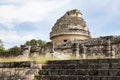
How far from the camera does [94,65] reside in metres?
11.1

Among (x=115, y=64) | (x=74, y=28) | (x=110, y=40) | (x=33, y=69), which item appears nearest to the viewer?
(x=115, y=64)

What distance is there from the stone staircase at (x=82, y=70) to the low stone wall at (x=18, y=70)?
0.34 metres

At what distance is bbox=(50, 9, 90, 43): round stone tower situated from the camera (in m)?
30.0

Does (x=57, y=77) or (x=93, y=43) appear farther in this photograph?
(x=93, y=43)

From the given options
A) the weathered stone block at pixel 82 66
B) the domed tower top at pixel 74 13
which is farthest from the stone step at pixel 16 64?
the domed tower top at pixel 74 13

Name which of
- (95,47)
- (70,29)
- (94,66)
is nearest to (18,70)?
(94,66)

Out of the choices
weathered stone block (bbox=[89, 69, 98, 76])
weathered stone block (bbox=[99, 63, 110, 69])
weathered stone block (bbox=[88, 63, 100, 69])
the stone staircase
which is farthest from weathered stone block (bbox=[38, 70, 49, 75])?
weathered stone block (bbox=[99, 63, 110, 69])

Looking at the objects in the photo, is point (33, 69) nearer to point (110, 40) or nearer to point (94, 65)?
point (94, 65)

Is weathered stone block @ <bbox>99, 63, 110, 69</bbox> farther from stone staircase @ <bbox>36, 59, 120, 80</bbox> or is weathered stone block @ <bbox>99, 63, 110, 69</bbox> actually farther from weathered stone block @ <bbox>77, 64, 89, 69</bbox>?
weathered stone block @ <bbox>77, 64, 89, 69</bbox>

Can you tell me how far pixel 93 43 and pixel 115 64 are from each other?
1070 centimetres

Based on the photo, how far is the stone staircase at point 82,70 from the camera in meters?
10.5

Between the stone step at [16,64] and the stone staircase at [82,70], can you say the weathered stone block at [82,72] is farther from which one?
the stone step at [16,64]

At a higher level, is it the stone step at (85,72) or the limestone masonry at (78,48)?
the limestone masonry at (78,48)

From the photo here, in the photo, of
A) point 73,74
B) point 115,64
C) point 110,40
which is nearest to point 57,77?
point 73,74
